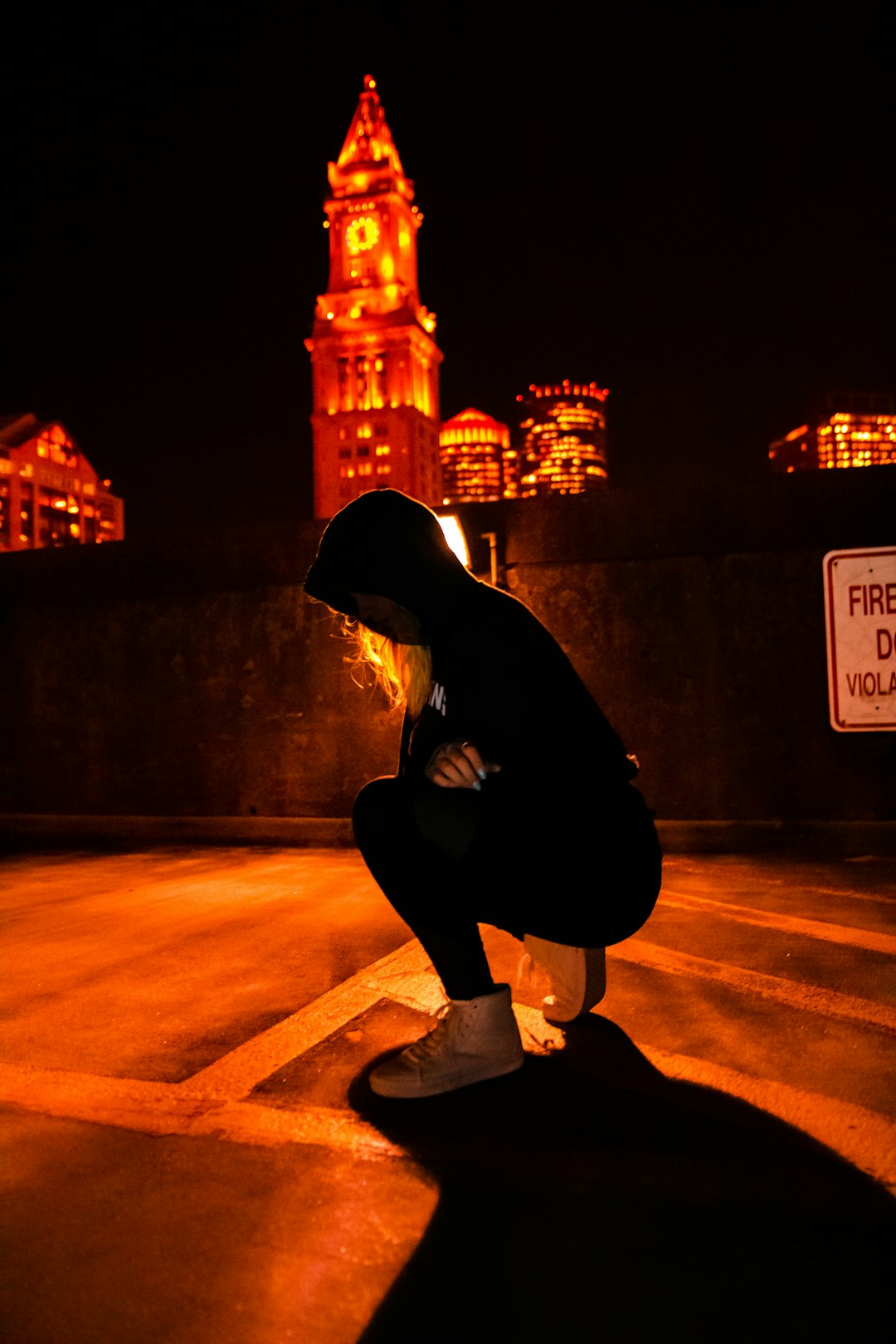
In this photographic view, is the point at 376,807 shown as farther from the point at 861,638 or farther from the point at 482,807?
the point at 861,638

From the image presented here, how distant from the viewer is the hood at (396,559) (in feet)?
8.89

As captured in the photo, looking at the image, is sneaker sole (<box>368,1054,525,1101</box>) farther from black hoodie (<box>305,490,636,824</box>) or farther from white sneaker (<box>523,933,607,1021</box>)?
black hoodie (<box>305,490,636,824</box>)

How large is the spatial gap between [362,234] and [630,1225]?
164341 mm

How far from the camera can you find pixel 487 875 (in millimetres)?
2484

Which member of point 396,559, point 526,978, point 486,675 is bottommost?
point 526,978

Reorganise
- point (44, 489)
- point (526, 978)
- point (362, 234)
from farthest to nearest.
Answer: point (362, 234)
point (44, 489)
point (526, 978)

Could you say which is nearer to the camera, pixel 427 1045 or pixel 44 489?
pixel 427 1045

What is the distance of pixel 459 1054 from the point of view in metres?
2.59

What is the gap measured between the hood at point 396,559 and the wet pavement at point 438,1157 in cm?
139

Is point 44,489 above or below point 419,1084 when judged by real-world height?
above

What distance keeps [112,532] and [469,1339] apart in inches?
7252

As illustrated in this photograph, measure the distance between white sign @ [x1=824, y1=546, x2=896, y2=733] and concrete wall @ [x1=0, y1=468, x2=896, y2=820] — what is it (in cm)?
10

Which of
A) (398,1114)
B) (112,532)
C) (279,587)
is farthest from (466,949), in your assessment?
(112,532)

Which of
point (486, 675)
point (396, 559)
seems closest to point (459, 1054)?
point (486, 675)
